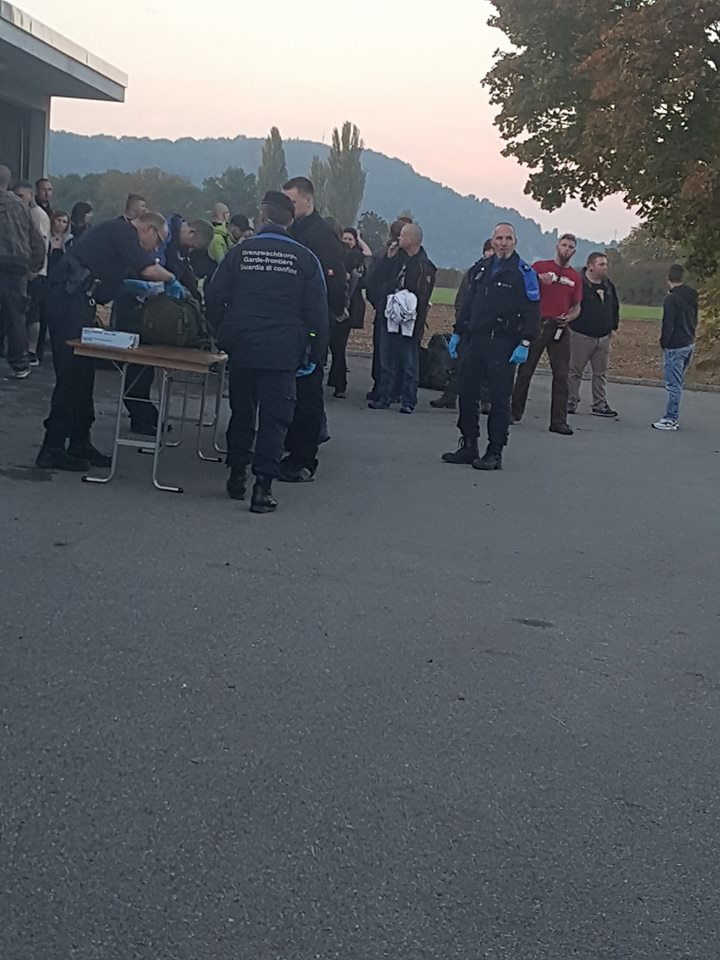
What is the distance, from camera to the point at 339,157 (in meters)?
126

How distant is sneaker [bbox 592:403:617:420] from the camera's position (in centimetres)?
1582

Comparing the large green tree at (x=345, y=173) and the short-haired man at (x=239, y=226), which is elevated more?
the large green tree at (x=345, y=173)

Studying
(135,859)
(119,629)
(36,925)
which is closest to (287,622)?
(119,629)

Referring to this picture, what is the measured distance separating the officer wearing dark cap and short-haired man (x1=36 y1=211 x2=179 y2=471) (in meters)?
0.69

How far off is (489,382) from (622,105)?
46.4 feet

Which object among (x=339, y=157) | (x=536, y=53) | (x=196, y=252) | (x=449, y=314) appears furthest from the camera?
(x=339, y=157)

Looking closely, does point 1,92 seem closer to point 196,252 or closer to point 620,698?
point 196,252

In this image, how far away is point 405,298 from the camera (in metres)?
13.6

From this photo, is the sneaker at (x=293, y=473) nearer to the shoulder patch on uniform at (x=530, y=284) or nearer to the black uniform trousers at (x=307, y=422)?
the black uniform trousers at (x=307, y=422)

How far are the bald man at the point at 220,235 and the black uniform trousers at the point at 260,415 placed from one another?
22.3 feet

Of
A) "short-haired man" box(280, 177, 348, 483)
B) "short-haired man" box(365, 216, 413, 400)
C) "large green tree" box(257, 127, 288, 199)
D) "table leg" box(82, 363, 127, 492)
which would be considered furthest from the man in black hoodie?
"large green tree" box(257, 127, 288, 199)

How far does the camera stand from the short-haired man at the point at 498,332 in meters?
10.5

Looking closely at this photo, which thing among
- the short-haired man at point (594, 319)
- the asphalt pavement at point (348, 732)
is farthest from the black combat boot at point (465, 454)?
the short-haired man at point (594, 319)

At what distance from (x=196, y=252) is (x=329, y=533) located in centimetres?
769
